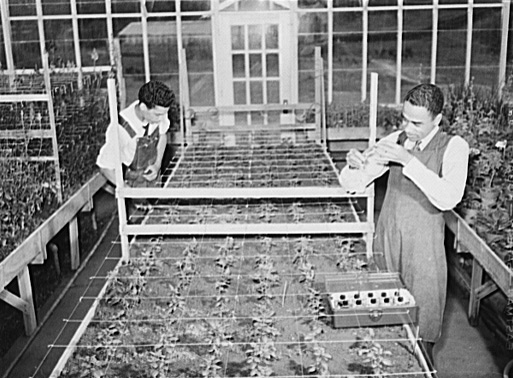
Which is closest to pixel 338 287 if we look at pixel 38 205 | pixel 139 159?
pixel 139 159

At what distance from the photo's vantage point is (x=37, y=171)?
4582 mm

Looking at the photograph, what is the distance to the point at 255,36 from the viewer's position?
7.10m

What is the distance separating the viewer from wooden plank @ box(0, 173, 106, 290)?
378 centimetres

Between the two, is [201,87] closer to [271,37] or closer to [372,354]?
[271,37]

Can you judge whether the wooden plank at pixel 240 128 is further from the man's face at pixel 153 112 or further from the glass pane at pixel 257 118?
the man's face at pixel 153 112

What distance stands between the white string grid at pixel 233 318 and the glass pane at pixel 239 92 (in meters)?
3.84

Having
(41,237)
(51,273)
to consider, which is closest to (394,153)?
(41,237)

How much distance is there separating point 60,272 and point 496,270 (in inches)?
119

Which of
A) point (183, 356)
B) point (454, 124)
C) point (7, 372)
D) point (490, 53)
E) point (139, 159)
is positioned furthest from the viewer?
point (490, 53)

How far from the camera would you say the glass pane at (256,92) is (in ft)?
23.6

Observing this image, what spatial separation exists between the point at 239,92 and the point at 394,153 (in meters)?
4.76

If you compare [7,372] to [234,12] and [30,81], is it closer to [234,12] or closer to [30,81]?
[30,81]

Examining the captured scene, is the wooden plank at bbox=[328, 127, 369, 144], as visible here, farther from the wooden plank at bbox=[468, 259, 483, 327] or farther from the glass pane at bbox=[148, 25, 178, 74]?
the wooden plank at bbox=[468, 259, 483, 327]

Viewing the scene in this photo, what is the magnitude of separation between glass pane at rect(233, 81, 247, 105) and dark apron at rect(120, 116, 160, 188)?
2.99 meters
